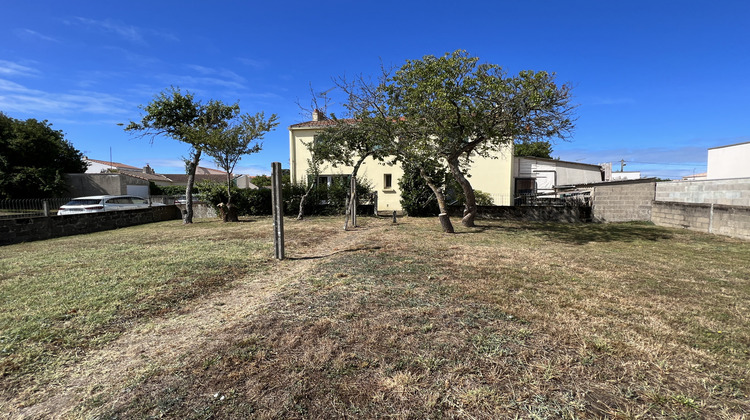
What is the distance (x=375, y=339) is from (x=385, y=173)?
56.0ft

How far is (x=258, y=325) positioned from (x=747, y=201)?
14.1m

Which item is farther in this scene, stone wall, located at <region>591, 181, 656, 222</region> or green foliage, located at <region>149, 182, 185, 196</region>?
green foliage, located at <region>149, 182, 185, 196</region>

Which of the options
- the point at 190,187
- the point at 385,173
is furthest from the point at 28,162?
the point at 385,173

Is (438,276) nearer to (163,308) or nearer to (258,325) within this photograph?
(258,325)

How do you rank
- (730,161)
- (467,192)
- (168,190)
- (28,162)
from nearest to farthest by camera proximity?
1. (467,192)
2. (730,161)
3. (28,162)
4. (168,190)

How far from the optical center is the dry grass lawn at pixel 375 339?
6.67 ft

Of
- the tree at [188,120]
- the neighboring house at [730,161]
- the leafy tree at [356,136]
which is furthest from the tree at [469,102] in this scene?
the neighboring house at [730,161]

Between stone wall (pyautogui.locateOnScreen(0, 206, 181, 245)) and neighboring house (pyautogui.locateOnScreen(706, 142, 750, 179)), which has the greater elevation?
neighboring house (pyautogui.locateOnScreen(706, 142, 750, 179))

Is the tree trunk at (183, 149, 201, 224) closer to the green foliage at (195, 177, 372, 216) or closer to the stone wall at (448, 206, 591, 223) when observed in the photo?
the green foliage at (195, 177, 372, 216)

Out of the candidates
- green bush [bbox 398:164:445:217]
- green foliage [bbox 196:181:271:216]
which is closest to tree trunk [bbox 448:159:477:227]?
green bush [bbox 398:164:445:217]

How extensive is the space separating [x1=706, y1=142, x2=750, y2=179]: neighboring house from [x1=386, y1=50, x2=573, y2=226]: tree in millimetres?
17499

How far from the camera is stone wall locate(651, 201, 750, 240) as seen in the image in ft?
28.5

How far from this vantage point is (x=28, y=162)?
24766 mm

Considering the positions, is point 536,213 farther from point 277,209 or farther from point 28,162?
point 28,162
